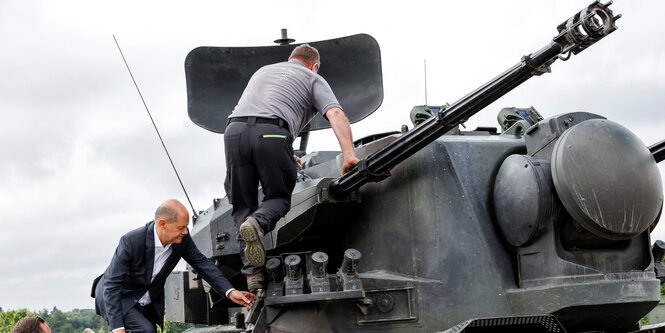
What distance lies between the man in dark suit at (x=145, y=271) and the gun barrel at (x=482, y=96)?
1.22 metres

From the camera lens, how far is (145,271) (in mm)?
7418

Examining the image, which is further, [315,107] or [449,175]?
[315,107]

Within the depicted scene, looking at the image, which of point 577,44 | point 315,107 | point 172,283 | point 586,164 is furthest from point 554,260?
point 172,283

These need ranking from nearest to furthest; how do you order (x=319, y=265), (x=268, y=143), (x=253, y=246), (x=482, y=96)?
(x=482, y=96)
(x=253, y=246)
(x=319, y=265)
(x=268, y=143)

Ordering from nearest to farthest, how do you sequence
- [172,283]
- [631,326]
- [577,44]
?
[577,44], [631,326], [172,283]

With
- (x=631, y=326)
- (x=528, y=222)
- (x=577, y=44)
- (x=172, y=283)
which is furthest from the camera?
(x=172, y=283)

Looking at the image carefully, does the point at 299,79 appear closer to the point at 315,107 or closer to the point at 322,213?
the point at 315,107

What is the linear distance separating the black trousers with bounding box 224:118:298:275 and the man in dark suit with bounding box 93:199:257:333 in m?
0.47

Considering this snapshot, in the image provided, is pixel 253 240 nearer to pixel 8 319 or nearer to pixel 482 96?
pixel 482 96

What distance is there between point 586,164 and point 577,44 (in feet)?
2.87

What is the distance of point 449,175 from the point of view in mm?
7309

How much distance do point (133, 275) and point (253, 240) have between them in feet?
3.46

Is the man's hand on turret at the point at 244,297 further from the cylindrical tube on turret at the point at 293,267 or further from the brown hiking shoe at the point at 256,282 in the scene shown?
the cylindrical tube on turret at the point at 293,267

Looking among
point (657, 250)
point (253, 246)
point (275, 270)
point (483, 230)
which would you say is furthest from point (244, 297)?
point (657, 250)
